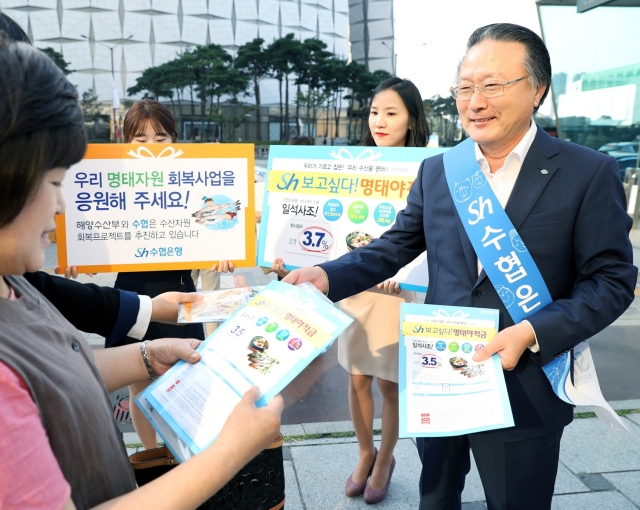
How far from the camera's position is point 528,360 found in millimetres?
1742

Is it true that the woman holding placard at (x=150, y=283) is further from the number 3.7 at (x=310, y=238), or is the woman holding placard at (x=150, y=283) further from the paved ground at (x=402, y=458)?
the number 3.7 at (x=310, y=238)

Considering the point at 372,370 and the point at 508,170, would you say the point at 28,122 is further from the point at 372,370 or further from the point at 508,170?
the point at 372,370

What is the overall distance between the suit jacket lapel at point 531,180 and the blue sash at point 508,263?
0.04 m

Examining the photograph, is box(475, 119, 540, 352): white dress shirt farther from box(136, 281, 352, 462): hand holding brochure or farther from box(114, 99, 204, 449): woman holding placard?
box(114, 99, 204, 449): woman holding placard

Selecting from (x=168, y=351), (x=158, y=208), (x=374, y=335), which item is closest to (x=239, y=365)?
(x=168, y=351)

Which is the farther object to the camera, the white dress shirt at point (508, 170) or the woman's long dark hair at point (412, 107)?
the woman's long dark hair at point (412, 107)

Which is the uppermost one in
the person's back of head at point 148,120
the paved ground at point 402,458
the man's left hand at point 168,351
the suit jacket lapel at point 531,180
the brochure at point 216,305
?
the person's back of head at point 148,120

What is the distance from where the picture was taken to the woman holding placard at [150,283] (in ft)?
9.17

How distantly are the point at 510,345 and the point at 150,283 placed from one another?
1929 mm

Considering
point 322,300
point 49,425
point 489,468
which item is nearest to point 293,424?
point 489,468

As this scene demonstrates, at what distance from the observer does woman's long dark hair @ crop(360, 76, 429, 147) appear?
2.95 m

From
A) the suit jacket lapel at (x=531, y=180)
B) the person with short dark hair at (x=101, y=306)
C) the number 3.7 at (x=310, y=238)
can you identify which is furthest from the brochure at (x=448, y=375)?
the number 3.7 at (x=310, y=238)

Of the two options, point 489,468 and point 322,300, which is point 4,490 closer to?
point 322,300

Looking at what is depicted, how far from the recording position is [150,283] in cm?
286
